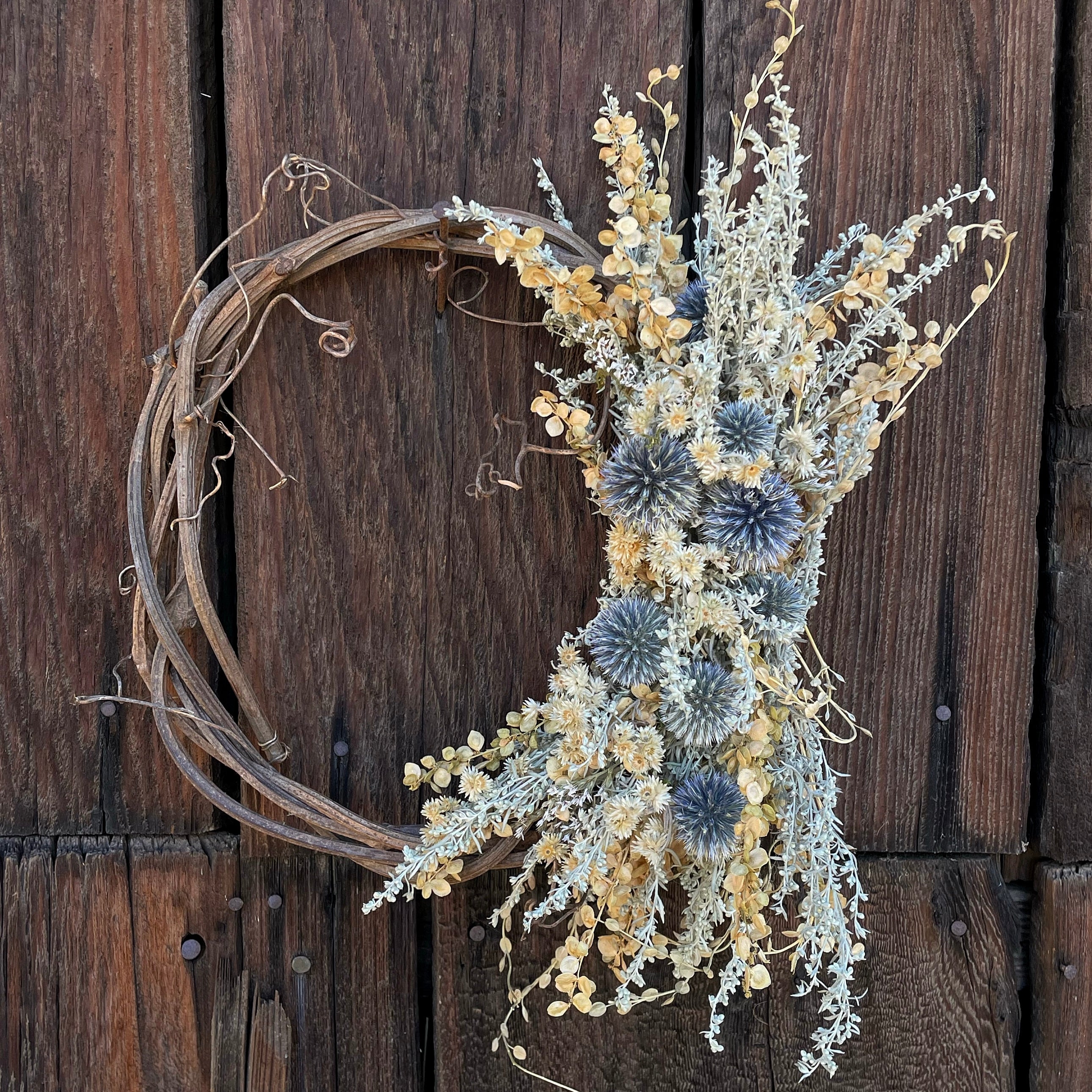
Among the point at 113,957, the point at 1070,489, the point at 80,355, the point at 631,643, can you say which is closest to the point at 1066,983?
the point at 1070,489

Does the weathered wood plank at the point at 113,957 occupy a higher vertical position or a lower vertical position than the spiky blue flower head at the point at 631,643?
lower

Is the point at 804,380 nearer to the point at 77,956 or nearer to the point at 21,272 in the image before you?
the point at 21,272

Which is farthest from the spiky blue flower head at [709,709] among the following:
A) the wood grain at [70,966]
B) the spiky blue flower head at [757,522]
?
the wood grain at [70,966]

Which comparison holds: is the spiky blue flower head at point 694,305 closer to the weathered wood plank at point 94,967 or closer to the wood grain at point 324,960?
the wood grain at point 324,960

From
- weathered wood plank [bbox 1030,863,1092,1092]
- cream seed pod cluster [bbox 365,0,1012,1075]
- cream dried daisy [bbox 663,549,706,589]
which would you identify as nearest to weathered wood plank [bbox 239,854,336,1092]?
cream seed pod cluster [bbox 365,0,1012,1075]

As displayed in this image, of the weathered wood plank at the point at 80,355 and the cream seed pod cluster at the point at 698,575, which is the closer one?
the cream seed pod cluster at the point at 698,575

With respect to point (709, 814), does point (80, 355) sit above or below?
above

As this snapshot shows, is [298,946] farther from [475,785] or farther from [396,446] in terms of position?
[396,446]
